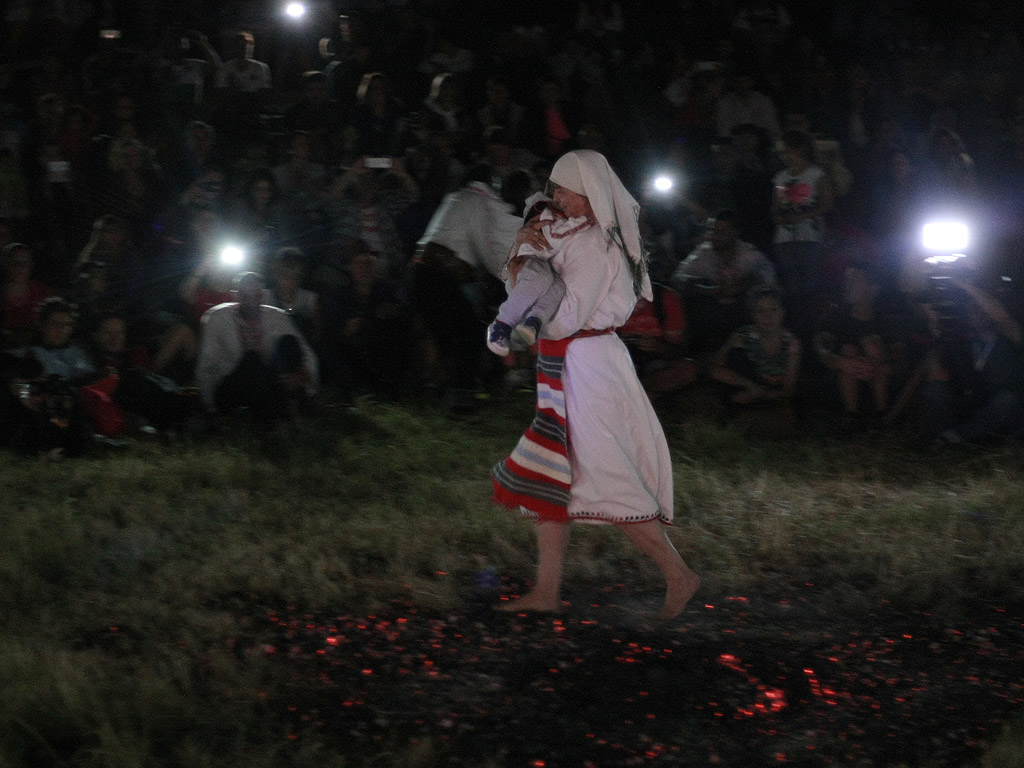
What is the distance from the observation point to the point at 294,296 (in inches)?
364

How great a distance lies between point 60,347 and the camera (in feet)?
26.8

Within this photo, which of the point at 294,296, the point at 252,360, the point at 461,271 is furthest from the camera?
the point at 294,296

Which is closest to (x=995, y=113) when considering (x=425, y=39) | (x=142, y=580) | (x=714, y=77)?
(x=714, y=77)

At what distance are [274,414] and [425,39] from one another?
18.5ft

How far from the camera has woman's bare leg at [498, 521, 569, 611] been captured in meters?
5.21

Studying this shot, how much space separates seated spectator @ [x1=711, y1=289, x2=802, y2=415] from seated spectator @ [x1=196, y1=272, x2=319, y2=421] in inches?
110

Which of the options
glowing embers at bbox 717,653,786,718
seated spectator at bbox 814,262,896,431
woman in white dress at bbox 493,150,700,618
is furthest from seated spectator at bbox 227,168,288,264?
glowing embers at bbox 717,653,786,718

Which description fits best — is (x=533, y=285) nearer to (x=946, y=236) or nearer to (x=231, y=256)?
(x=946, y=236)

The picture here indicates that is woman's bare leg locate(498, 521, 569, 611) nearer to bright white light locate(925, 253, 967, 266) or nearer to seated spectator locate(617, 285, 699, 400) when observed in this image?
seated spectator locate(617, 285, 699, 400)

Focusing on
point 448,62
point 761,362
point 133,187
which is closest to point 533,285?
point 761,362

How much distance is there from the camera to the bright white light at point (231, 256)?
930 cm

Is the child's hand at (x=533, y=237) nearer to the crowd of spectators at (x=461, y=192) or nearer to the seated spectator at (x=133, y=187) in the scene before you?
the crowd of spectators at (x=461, y=192)

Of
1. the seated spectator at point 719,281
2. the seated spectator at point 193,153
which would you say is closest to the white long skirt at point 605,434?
the seated spectator at point 719,281

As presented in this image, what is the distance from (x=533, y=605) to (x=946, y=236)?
4745mm
